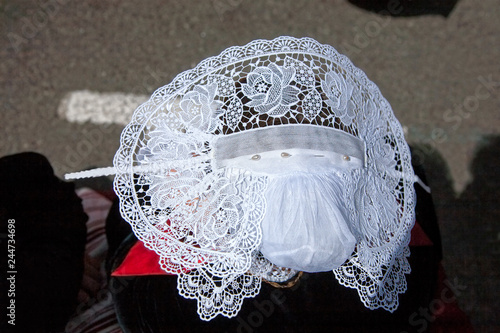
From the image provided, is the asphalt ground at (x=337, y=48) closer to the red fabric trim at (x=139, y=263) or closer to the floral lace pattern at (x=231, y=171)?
the red fabric trim at (x=139, y=263)

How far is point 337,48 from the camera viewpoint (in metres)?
1.64

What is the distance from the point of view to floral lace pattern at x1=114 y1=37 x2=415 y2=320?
2.14 ft

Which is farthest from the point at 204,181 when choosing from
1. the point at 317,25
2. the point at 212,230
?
the point at 317,25

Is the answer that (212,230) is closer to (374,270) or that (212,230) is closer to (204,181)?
(204,181)

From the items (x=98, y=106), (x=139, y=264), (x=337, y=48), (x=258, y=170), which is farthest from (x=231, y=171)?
(x=337, y=48)

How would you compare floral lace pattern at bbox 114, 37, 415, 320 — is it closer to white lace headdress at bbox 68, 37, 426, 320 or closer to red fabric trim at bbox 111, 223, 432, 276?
white lace headdress at bbox 68, 37, 426, 320

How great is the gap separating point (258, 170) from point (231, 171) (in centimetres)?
4

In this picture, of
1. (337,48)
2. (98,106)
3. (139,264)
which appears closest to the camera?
(139,264)

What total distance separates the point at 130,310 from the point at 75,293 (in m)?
0.13

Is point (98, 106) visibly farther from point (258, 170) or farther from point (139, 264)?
point (258, 170)

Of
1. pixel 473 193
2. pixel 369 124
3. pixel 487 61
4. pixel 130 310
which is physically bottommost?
pixel 473 193

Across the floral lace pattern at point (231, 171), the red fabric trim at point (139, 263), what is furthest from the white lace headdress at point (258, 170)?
the red fabric trim at point (139, 263)

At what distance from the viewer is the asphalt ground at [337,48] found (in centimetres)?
146

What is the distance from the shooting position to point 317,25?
1636 millimetres
